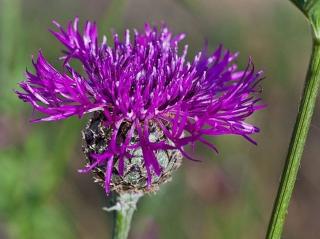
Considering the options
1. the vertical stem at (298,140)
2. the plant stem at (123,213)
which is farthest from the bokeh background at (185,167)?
the vertical stem at (298,140)

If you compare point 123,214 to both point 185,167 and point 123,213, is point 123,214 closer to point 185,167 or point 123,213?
point 123,213

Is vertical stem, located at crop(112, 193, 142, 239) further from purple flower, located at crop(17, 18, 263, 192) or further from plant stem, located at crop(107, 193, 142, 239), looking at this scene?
purple flower, located at crop(17, 18, 263, 192)

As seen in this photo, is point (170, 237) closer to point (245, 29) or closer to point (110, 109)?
point (110, 109)

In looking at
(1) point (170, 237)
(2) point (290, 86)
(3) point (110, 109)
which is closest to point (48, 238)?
(1) point (170, 237)

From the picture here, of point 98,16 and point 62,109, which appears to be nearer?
point 62,109

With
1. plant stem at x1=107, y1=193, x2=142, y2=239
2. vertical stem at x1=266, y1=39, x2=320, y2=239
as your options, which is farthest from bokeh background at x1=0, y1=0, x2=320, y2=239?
vertical stem at x1=266, y1=39, x2=320, y2=239

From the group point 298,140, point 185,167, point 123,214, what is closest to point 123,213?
point 123,214
